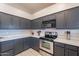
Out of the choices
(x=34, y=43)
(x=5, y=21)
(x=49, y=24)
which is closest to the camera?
(x=5, y=21)

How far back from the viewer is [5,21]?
3.21 feet

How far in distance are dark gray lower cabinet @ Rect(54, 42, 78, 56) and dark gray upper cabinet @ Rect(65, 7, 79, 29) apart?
322 mm

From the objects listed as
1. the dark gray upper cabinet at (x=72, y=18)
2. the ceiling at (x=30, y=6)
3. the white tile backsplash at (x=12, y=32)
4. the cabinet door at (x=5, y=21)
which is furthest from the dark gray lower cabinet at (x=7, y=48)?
the dark gray upper cabinet at (x=72, y=18)

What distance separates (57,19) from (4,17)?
0.89m

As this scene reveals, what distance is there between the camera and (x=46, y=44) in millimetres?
1240

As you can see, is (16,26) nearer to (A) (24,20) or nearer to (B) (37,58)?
(A) (24,20)

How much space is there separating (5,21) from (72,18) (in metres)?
1.03

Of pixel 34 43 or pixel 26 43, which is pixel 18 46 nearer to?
pixel 26 43

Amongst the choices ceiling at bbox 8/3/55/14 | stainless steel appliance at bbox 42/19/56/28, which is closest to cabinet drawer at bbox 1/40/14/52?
ceiling at bbox 8/3/55/14

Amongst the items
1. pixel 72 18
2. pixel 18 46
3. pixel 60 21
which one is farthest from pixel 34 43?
pixel 72 18

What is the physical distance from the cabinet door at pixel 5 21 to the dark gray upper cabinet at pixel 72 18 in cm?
92

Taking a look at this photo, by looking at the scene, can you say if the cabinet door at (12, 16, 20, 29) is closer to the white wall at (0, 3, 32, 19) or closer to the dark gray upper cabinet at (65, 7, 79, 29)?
the white wall at (0, 3, 32, 19)

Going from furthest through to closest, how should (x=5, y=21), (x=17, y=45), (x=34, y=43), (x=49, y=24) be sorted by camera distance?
(x=49, y=24) → (x=34, y=43) → (x=17, y=45) → (x=5, y=21)

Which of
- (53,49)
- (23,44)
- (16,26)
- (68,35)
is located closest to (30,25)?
(16,26)
